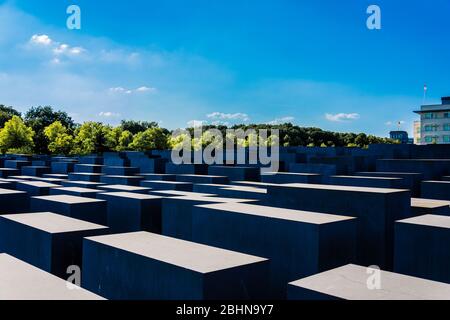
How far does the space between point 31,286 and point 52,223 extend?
474cm

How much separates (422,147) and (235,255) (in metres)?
22.8

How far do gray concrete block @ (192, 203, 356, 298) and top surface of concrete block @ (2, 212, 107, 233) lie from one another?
8.76 ft

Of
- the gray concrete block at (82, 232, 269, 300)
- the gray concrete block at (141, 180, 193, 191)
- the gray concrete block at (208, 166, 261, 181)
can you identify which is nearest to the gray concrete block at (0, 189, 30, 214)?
the gray concrete block at (141, 180, 193, 191)

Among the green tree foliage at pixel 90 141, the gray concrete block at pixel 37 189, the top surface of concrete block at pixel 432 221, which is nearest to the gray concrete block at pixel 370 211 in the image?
the top surface of concrete block at pixel 432 221

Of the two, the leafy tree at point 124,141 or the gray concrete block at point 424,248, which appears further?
the leafy tree at point 124,141

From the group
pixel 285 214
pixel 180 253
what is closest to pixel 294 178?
pixel 285 214

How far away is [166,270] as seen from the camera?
19.2 ft

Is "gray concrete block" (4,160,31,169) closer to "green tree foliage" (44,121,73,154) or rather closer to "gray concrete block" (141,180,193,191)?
"gray concrete block" (141,180,193,191)

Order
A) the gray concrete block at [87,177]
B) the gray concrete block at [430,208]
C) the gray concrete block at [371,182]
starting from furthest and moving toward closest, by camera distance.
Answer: the gray concrete block at [87,177], the gray concrete block at [371,182], the gray concrete block at [430,208]

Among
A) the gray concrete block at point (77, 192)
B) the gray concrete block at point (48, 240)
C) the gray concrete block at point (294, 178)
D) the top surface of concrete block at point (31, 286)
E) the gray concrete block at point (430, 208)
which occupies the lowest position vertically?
the gray concrete block at point (48, 240)

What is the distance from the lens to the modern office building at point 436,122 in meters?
75.4

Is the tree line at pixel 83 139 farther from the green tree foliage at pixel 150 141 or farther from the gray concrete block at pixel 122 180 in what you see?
the gray concrete block at pixel 122 180

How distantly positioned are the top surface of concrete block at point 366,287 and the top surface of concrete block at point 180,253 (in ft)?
3.91
